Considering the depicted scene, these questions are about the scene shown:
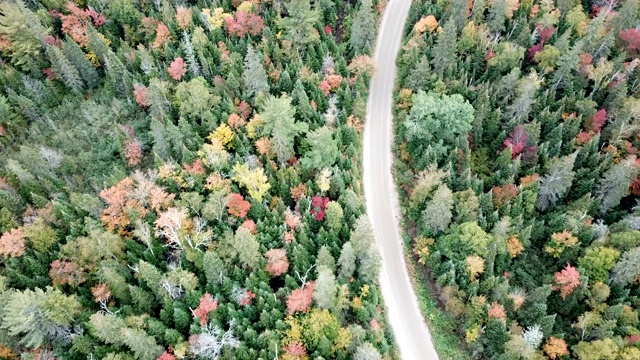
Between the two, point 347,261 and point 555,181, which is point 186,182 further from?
point 555,181

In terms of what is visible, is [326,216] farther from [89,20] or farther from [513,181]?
[89,20]

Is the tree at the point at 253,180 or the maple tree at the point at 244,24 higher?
the maple tree at the point at 244,24

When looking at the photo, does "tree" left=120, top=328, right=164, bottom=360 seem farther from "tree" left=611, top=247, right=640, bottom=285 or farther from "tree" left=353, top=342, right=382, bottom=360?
"tree" left=611, top=247, right=640, bottom=285

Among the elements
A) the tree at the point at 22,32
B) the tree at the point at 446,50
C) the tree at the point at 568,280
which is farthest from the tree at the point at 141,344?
→ the tree at the point at 22,32

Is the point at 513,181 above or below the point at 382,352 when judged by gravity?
above

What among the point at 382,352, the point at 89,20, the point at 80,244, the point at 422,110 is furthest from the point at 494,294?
the point at 89,20

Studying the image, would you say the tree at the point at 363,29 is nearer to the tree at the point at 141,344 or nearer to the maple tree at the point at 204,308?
the maple tree at the point at 204,308

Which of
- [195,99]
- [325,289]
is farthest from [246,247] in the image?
[195,99]
